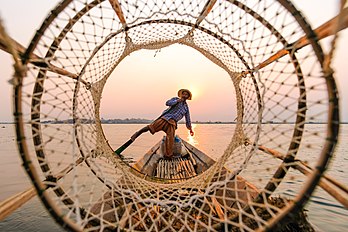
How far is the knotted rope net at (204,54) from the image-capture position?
4.44 ft

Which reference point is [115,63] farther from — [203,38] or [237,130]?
[237,130]

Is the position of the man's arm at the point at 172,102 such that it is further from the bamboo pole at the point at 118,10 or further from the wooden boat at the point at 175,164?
the bamboo pole at the point at 118,10

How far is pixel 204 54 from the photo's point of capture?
155 inches

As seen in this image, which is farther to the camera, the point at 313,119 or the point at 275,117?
the point at 275,117

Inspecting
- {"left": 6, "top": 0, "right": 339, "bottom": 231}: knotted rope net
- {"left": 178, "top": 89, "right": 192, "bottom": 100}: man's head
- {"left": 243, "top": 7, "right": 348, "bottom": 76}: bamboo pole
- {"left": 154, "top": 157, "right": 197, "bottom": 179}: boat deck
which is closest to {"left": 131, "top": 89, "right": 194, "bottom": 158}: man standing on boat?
{"left": 178, "top": 89, "right": 192, "bottom": 100}: man's head

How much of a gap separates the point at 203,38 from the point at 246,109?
132 centimetres

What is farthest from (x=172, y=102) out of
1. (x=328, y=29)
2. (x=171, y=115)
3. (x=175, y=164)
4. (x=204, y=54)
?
(x=328, y=29)

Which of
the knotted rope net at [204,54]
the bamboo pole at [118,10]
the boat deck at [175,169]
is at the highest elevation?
the bamboo pole at [118,10]

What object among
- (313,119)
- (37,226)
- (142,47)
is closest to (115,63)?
(142,47)

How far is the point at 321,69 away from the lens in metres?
1.27

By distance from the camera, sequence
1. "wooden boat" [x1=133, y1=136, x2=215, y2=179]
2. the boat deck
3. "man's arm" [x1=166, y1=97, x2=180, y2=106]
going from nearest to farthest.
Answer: the boat deck
"wooden boat" [x1=133, y1=136, x2=215, y2=179]
"man's arm" [x1=166, y1=97, x2=180, y2=106]

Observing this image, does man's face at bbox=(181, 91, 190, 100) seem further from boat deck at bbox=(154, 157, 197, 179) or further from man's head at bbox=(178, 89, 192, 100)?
boat deck at bbox=(154, 157, 197, 179)

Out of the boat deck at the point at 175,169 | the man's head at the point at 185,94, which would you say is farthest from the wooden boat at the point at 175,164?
the man's head at the point at 185,94

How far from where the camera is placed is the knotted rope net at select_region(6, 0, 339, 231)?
4.44ft
